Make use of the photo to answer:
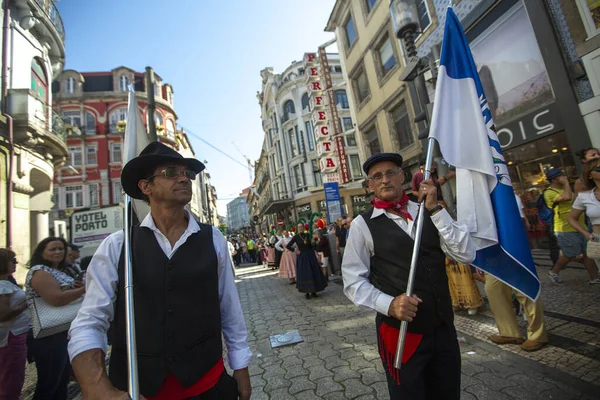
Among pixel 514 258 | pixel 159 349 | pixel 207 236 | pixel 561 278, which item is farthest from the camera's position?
pixel 561 278

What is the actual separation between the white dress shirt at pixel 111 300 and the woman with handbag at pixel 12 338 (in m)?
2.14

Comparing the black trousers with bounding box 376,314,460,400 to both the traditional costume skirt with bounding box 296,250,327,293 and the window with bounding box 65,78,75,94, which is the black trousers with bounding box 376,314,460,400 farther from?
the window with bounding box 65,78,75,94

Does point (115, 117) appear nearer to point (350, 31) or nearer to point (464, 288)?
point (350, 31)

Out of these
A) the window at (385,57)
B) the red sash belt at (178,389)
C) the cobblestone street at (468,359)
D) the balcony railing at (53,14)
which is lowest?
the cobblestone street at (468,359)

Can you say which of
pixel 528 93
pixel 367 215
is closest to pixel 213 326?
pixel 367 215

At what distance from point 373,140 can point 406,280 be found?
1423cm

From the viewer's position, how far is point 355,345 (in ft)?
12.9

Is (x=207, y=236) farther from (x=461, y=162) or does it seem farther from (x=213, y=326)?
(x=461, y=162)

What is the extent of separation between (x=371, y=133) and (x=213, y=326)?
15.0 m

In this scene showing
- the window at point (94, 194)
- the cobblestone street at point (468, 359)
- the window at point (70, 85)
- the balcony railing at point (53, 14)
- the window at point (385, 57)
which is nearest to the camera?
the cobblestone street at point (468, 359)

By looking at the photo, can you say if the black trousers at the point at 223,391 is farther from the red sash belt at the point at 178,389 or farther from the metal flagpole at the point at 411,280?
the metal flagpole at the point at 411,280

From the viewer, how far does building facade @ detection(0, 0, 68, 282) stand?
9547mm

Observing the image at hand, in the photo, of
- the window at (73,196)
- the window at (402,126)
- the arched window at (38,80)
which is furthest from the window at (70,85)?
the window at (402,126)

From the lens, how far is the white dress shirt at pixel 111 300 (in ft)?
4.45
